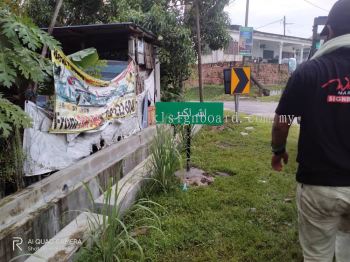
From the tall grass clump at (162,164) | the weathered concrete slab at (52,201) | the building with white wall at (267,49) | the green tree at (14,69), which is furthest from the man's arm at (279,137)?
the building with white wall at (267,49)

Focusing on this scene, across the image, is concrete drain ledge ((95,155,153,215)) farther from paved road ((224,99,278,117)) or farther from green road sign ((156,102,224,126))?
paved road ((224,99,278,117))

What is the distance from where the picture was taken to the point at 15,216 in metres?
3.58

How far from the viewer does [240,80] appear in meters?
9.07

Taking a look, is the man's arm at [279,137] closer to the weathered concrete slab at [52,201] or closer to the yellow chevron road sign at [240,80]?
the weathered concrete slab at [52,201]

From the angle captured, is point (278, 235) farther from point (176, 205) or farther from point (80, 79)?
point (80, 79)

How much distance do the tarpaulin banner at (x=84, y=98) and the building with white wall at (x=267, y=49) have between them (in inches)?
917

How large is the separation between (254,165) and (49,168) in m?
3.44

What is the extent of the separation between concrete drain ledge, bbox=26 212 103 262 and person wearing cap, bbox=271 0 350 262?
5.67 ft

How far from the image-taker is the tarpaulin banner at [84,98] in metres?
4.88

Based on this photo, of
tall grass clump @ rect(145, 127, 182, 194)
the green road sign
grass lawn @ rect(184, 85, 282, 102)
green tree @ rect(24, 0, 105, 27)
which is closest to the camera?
tall grass clump @ rect(145, 127, 182, 194)

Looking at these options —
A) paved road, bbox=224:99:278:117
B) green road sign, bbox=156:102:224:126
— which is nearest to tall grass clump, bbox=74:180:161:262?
green road sign, bbox=156:102:224:126

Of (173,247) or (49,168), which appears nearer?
(173,247)

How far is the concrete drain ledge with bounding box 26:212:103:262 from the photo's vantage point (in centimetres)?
263

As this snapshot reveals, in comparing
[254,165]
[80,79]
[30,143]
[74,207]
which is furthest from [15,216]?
[254,165]
